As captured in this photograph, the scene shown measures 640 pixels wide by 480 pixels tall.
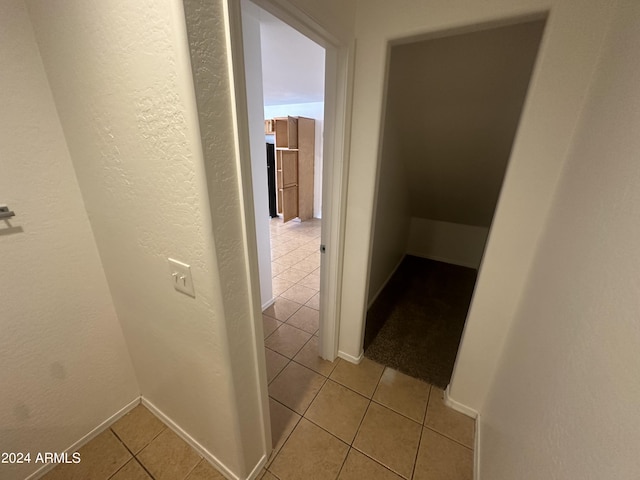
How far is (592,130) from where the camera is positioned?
808 millimetres

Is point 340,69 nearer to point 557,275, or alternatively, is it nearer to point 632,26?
point 632,26

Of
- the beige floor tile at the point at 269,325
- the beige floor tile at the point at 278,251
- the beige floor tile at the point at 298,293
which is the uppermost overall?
the beige floor tile at the point at 278,251

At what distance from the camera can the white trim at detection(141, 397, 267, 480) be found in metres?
1.18

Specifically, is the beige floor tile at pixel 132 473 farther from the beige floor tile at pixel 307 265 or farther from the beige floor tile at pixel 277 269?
the beige floor tile at pixel 307 265

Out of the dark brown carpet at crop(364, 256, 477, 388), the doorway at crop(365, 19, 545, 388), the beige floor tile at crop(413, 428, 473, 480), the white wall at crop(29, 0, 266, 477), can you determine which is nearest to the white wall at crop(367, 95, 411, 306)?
the doorway at crop(365, 19, 545, 388)

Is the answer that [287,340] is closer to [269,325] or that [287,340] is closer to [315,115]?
[269,325]

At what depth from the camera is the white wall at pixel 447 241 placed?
3.31 metres

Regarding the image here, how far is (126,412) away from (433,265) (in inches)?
133

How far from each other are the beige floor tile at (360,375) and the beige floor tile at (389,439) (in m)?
0.14

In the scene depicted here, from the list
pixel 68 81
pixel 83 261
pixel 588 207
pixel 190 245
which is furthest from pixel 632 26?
pixel 83 261

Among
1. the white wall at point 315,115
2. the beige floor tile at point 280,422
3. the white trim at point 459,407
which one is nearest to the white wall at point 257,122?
the beige floor tile at point 280,422

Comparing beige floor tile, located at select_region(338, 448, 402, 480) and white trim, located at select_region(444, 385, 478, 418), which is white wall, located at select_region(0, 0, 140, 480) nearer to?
beige floor tile, located at select_region(338, 448, 402, 480)

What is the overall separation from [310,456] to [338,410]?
0.29 meters

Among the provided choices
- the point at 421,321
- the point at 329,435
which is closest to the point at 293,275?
the point at 421,321
